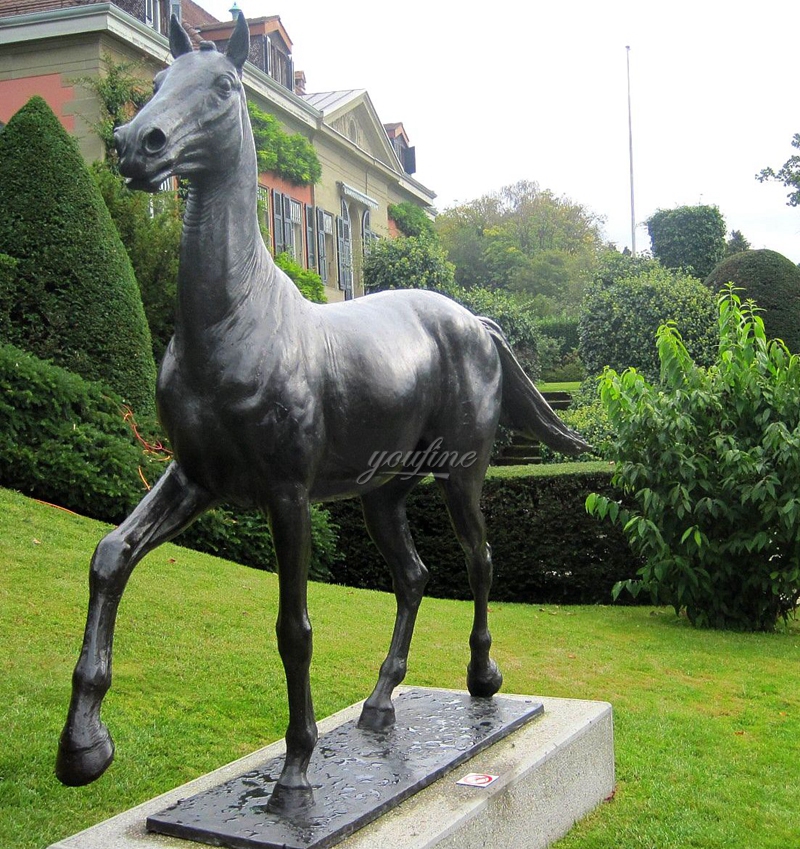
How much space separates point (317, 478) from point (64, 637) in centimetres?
303

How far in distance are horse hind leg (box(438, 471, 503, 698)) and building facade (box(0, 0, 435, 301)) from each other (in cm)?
1009

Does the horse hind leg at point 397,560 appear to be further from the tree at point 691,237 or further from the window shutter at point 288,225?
the tree at point 691,237

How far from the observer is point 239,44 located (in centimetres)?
282

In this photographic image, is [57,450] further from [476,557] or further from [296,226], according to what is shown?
[296,226]

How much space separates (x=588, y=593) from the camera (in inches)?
388

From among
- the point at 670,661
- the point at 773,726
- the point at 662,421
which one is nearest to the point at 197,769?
the point at 773,726

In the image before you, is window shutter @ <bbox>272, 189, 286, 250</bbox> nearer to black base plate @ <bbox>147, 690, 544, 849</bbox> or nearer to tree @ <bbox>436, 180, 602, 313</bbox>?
black base plate @ <bbox>147, 690, 544, 849</bbox>

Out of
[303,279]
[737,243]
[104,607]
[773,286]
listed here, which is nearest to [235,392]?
[104,607]

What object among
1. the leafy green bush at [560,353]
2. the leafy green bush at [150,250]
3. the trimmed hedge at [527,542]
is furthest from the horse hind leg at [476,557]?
the leafy green bush at [560,353]

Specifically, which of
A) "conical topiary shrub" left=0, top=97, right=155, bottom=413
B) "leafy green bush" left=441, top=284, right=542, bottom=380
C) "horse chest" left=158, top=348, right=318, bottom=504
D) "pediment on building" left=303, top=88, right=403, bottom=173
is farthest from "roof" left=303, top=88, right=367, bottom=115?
"horse chest" left=158, top=348, right=318, bottom=504

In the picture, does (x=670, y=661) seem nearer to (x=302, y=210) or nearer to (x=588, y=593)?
(x=588, y=593)

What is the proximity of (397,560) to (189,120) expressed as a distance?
204 cm

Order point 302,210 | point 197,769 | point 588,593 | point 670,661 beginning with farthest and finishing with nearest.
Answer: point 302,210, point 588,593, point 670,661, point 197,769

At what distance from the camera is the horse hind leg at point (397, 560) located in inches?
→ 157
